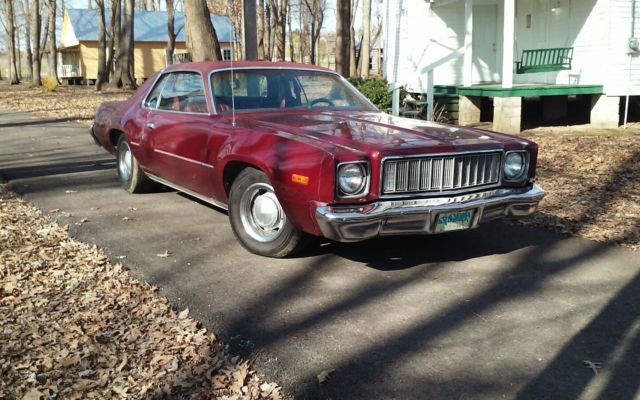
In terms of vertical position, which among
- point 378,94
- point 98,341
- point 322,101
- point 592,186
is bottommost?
point 98,341

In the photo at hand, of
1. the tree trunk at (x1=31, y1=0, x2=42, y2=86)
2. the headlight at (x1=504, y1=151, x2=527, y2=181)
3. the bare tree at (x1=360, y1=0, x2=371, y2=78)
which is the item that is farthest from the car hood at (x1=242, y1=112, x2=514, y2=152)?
the tree trunk at (x1=31, y1=0, x2=42, y2=86)

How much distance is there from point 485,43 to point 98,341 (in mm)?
15909

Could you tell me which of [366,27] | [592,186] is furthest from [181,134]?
[366,27]

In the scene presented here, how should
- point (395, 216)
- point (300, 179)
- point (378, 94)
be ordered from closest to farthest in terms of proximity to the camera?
point (395, 216) < point (300, 179) < point (378, 94)

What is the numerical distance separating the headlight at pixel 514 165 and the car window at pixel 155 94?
3.69 metres

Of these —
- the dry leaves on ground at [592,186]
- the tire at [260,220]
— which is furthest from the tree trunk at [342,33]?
the tire at [260,220]

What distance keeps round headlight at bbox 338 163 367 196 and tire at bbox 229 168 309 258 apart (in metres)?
0.71

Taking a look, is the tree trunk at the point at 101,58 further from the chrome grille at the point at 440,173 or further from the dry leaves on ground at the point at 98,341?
Answer: the chrome grille at the point at 440,173

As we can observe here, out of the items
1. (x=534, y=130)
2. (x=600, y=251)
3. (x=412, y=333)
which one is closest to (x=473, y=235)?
(x=600, y=251)

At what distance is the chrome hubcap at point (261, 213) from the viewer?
507 cm

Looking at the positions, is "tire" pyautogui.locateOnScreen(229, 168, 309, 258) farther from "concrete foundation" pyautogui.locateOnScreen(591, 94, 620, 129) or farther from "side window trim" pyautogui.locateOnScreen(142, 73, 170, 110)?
"concrete foundation" pyautogui.locateOnScreen(591, 94, 620, 129)

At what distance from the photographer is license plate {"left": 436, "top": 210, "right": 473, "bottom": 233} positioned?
4570mm

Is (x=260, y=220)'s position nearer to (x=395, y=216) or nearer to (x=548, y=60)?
(x=395, y=216)

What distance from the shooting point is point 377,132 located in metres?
5.02
